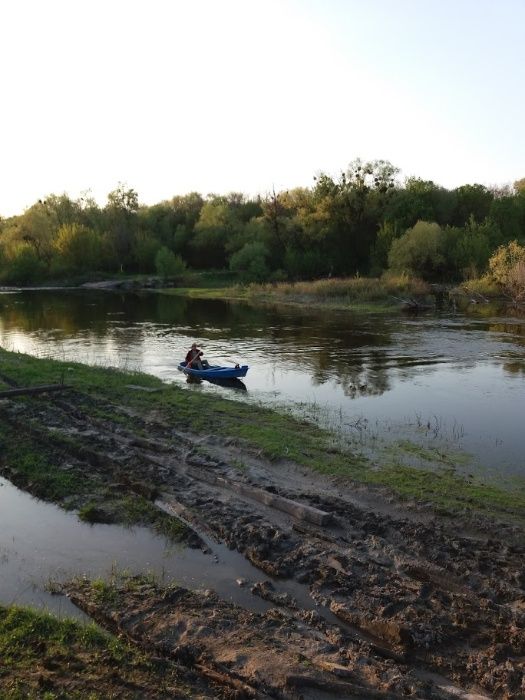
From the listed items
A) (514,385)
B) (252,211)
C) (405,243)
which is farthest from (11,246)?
(514,385)

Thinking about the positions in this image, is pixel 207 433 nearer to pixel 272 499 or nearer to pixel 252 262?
pixel 272 499

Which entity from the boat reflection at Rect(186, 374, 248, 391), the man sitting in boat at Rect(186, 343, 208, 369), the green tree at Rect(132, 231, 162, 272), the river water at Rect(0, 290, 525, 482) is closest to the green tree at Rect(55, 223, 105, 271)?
the green tree at Rect(132, 231, 162, 272)

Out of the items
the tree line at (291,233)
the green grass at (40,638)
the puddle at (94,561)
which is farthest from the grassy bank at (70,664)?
the tree line at (291,233)

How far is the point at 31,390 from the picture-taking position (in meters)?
19.6

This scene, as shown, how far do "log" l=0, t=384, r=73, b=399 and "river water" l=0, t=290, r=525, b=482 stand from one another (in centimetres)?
546

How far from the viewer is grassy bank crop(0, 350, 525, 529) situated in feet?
41.3

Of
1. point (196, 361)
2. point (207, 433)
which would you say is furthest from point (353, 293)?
point (207, 433)

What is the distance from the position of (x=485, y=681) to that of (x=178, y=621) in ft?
12.7

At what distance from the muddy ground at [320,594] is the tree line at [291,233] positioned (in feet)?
180

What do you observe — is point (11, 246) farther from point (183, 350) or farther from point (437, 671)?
point (437, 671)

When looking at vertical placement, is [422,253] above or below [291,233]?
below

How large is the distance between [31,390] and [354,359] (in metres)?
16.4

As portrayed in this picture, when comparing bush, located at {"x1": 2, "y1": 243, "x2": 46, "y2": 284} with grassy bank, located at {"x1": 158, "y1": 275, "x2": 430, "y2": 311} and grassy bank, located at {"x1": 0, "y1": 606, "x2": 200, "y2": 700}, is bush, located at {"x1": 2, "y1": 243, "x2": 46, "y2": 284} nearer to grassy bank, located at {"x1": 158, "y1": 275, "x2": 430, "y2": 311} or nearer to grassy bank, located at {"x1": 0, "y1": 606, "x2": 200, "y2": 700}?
grassy bank, located at {"x1": 158, "y1": 275, "x2": 430, "y2": 311}

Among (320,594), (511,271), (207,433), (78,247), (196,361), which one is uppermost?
(78,247)
